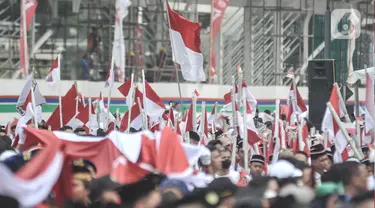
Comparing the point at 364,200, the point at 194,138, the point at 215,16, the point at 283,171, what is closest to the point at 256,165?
the point at 194,138

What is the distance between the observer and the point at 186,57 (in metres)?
17.2

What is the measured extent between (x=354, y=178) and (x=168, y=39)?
21.6 m

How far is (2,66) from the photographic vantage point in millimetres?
28078

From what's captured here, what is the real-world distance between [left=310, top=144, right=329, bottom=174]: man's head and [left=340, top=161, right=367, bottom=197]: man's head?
7.33ft

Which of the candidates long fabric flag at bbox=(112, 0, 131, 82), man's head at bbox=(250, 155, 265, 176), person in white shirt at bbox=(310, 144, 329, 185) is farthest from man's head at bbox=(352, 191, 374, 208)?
long fabric flag at bbox=(112, 0, 131, 82)

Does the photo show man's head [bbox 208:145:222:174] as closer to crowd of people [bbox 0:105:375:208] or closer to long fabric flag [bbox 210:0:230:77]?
crowd of people [bbox 0:105:375:208]

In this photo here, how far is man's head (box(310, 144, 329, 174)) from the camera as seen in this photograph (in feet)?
39.3

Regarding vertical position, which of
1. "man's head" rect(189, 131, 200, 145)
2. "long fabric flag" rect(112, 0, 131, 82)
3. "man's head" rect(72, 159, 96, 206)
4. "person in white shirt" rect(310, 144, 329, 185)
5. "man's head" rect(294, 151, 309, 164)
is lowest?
"man's head" rect(189, 131, 200, 145)

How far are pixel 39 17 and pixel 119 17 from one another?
5702 mm

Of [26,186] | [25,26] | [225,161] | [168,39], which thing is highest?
[25,26]

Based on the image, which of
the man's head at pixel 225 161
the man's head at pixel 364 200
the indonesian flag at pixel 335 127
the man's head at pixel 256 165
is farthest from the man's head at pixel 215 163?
the man's head at pixel 364 200

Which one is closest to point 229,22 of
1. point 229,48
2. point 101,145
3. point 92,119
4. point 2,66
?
point 229,48

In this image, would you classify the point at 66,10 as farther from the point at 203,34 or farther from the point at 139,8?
the point at 203,34

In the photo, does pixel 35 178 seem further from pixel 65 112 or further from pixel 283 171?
pixel 65 112
